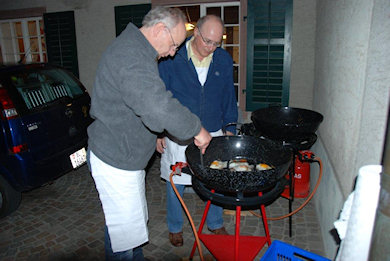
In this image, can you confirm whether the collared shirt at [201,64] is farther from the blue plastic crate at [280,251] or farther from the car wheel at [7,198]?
the car wheel at [7,198]

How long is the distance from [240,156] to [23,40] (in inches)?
276

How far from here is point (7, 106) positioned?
11.0ft

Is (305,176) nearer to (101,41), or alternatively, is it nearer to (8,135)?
(8,135)

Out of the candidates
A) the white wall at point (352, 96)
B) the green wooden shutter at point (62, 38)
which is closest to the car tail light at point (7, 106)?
the green wooden shutter at point (62, 38)

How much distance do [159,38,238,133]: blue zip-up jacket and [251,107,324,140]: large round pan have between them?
403 millimetres

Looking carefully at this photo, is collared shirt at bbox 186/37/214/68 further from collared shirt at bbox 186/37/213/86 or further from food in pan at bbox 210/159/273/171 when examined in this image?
food in pan at bbox 210/159/273/171

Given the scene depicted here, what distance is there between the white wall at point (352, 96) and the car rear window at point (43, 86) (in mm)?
3404

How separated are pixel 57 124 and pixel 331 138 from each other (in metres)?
3.27

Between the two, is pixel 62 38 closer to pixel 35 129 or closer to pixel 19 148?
pixel 35 129

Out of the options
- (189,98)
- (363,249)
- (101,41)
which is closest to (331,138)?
(189,98)

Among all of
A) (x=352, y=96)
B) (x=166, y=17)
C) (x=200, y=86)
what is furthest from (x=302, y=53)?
(x=166, y=17)

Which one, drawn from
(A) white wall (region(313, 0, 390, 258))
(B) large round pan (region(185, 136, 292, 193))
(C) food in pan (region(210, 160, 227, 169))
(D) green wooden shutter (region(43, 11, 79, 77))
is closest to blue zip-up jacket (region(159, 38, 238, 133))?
(B) large round pan (region(185, 136, 292, 193))

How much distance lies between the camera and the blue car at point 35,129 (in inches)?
133

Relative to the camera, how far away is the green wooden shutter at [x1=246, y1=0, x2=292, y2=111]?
491cm
